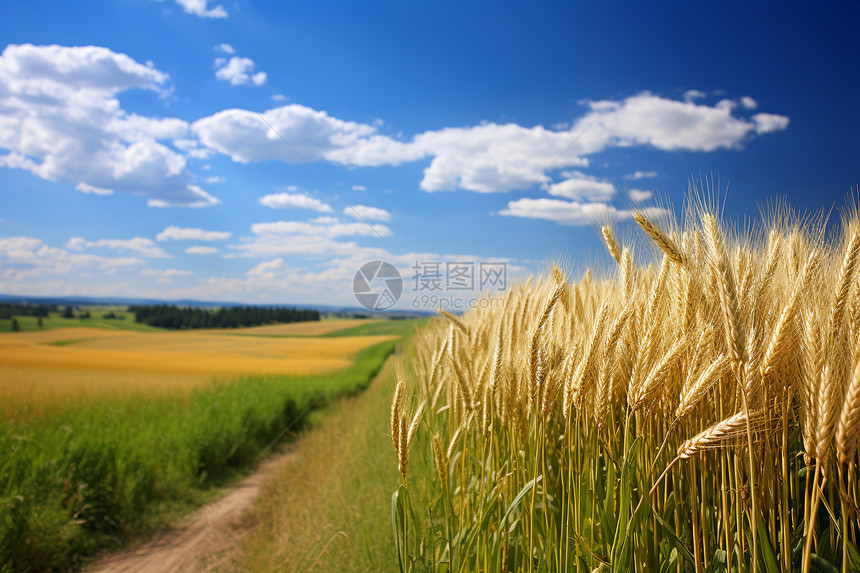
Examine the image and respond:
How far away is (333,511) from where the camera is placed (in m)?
3.94

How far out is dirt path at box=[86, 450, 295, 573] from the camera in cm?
416

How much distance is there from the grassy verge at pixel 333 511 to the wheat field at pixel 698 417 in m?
0.79

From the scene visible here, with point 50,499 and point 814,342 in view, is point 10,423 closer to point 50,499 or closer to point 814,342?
point 50,499

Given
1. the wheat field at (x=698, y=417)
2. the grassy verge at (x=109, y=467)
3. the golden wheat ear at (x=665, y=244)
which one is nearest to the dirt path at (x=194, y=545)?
the grassy verge at (x=109, y=467)

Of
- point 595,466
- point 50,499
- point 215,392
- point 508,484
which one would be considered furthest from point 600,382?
point 215,392

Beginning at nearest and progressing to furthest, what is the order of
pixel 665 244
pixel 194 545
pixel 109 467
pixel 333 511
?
pixel 665 244
pixel 333 511
pixel 194 545
pixel 109 467

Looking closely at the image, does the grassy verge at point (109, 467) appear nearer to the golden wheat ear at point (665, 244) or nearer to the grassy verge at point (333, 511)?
the grassy verge at point (333, 511)

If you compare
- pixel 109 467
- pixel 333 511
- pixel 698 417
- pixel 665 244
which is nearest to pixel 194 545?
pixel 109 467

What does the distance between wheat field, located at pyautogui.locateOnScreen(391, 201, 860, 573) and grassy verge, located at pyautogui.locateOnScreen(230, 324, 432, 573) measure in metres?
0.79

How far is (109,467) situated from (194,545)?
1195 mm

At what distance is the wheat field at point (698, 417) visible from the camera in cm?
122

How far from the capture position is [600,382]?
1.52 metres

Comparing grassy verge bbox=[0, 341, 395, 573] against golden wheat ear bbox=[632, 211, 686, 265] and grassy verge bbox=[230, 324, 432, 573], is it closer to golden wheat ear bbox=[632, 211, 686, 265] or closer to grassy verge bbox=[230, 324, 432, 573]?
grassy verge bbox=[230, 324, 432, 573]

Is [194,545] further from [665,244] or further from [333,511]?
[665,244]
